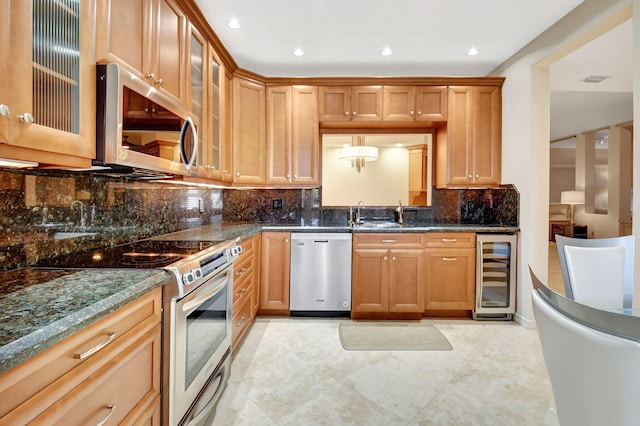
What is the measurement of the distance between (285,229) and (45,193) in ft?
6.17

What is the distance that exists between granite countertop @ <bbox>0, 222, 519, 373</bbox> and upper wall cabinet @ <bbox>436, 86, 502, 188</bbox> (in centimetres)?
306

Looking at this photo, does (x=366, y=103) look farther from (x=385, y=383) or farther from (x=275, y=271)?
(x=385, y=383)

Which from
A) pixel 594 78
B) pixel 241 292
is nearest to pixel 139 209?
pixel 241 292

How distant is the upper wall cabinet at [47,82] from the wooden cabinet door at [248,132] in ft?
6.29

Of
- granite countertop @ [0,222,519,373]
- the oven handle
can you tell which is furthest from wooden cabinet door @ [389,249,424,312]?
granite countertop @ [0,222,519,373]

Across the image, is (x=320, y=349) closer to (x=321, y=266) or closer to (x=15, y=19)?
(x=321, y=266)

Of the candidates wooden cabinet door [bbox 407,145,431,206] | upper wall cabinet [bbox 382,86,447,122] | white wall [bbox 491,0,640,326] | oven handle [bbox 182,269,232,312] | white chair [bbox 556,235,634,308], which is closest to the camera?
oven handle [bbox 182,269,232,312]

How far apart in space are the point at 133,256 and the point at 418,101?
119 inches

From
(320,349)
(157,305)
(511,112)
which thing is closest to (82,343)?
(157,305)

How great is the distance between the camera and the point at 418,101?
3.23 meters

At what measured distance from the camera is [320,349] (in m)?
2.42

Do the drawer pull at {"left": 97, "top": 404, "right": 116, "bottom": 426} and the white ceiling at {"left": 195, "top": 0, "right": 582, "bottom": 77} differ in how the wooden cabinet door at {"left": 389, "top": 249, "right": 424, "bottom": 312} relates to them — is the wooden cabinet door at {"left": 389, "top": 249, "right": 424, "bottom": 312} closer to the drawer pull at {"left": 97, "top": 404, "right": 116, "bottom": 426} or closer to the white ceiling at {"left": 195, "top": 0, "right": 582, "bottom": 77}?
the white ceiling at {"left": 195, "top": 0, "right": 582, "bottom": 77}

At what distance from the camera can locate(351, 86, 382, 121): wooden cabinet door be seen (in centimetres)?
324

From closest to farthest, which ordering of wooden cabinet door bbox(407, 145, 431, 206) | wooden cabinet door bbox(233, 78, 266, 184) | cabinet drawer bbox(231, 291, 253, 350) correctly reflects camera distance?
cabinet drawer bbox(231, 291, 253, 350), wooden cabinet door bbox(233, 78, 266, 184), wooden cabinet door bbox(407, 145, 431, 206)
